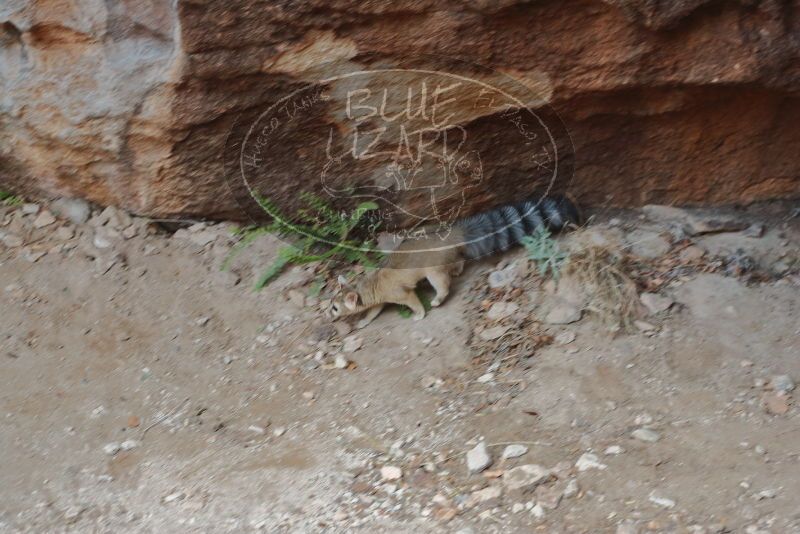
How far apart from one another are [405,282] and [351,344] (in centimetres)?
39

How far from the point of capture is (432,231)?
468 centimetres

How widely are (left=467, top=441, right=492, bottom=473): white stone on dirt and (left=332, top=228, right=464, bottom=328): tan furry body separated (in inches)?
38.0

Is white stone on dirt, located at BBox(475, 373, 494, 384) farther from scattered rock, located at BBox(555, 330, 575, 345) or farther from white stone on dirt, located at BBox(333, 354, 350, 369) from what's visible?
white stone on dirt, located at BBox(333, 354, 350, 369)

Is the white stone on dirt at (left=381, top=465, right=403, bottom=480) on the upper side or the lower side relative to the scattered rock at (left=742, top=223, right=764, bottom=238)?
lower

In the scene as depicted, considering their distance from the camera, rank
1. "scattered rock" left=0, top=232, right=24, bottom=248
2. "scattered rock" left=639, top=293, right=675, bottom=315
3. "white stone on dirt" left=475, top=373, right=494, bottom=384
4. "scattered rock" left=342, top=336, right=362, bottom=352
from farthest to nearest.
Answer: "scattered rock" left=0, top=232, right=24, bottom=248
"scattered rock" left=342, top=336, right=362, bottom=352
"scattered rock" left=639, top=293, right=675, bottom=315
"white stone on dirt" left=475, top=373, right=494, bottom=384

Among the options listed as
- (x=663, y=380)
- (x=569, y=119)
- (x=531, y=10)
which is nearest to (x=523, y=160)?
(x=569, y=119)

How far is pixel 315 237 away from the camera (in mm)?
4680

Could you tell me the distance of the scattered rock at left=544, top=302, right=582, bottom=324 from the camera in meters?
4.18

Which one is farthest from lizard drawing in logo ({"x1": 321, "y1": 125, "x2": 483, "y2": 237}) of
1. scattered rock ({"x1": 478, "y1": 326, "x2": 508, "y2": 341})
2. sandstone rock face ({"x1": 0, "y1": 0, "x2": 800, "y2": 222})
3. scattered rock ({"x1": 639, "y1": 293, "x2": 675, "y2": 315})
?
scattered rock ({"x1": 639, "y1": 293, "x2": 675, "y2": 315})

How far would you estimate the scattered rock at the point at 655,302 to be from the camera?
413 cm

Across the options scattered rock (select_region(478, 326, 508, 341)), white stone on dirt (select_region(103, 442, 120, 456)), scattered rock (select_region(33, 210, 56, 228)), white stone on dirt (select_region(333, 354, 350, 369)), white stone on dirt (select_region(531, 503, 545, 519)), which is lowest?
white stone on dirt (select_region(103, 442, 120, 456))

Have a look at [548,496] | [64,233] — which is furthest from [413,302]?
[64,233]

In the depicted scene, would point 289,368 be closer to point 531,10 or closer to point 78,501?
point 78,501

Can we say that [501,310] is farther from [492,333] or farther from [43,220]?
[43,220]
